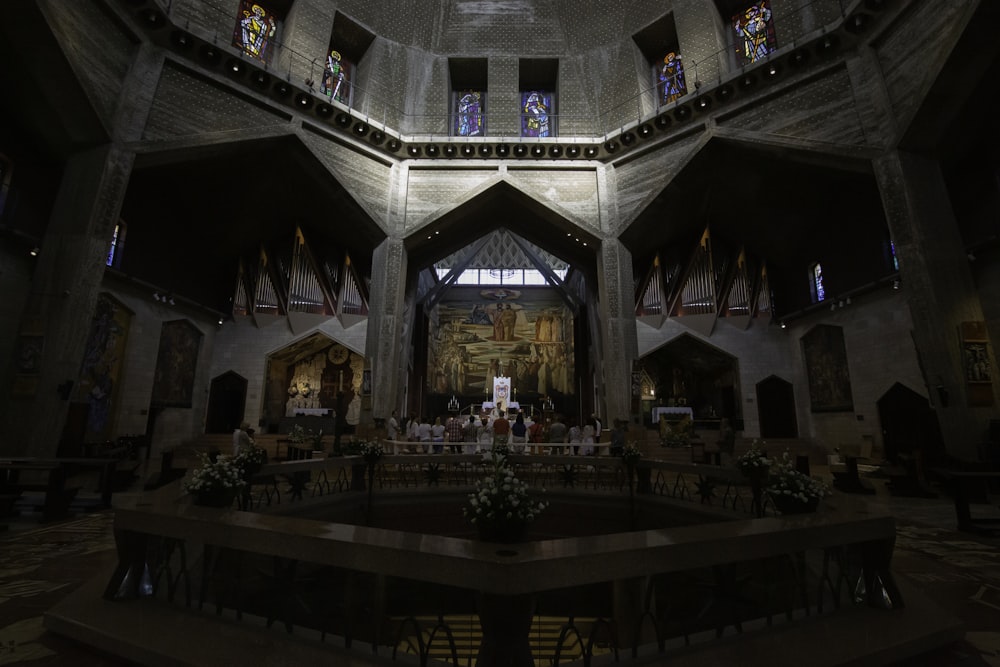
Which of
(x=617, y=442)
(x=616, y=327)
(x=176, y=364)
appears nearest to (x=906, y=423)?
(x=616, y=327)

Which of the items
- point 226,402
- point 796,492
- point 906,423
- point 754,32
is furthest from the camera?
point 226,402

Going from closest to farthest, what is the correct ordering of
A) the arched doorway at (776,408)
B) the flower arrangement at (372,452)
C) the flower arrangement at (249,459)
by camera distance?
the flower arrangement at (249,459)
the flower arrangement at (372,452)
the arched doorway at (776,408)

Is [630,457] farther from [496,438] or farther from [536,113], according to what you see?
[536,113]

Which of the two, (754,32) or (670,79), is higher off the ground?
(754,32)

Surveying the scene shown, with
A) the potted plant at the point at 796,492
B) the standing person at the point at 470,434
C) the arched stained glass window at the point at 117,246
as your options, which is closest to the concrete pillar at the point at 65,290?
the arched stained glass window at the point at 117,246

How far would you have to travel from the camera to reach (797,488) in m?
3.88

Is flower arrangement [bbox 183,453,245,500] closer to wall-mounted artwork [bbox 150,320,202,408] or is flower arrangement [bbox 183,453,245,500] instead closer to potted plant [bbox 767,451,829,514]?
potted plant [bbox 767,451,829,514]

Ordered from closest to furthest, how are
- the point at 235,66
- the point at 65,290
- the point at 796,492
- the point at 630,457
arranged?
the point at 796,492 → the point at 630,457 → the point at 65,290 → the point at 235,66

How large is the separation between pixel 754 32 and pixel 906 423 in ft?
38.1

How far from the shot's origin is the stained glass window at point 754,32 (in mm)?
13422

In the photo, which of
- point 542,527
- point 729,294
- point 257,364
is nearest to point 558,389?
point 729,294

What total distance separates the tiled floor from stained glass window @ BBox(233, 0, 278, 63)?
12.7 metres

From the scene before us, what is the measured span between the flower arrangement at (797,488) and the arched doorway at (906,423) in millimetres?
10330

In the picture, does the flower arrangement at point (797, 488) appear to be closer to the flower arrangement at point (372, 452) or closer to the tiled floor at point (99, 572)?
the tiled floor at point (99, 572)
